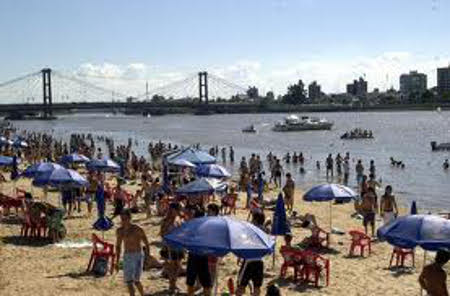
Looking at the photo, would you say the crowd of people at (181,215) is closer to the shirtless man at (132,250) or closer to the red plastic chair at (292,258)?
the shirtless man at (132,250)

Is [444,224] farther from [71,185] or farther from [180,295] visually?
[71,185]

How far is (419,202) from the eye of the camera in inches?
1176

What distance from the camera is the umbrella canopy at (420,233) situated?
9.89m

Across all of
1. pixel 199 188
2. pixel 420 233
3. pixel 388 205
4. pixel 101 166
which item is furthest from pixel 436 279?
pixel 101 166

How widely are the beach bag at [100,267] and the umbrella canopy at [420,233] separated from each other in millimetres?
4805

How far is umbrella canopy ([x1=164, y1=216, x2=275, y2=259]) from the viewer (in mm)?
8625

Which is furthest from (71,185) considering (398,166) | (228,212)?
(398,166)

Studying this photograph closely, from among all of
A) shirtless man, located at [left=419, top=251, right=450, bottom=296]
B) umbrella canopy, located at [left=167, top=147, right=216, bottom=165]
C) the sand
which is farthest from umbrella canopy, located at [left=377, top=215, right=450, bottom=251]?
umbrella canopy, located at [left=167, top=147, right=216, bottom=165]

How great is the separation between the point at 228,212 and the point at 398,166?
97.3 feet

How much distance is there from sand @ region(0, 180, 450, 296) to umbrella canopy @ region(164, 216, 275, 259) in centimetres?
260

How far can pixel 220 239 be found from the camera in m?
8.69

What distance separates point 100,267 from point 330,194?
19.2ft

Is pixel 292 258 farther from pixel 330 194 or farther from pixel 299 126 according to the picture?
pixel 299 126

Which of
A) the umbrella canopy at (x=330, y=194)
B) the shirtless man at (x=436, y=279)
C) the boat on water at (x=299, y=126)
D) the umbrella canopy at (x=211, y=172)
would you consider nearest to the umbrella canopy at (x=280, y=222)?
the umbrella canopy at (x=330, y=194)
